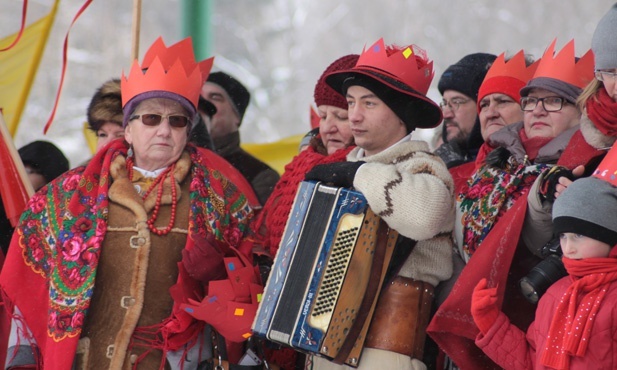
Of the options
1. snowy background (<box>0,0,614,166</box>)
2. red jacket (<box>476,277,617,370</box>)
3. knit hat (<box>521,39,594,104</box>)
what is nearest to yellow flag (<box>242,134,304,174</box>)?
snowy background (<box>0,0,614,166</box>)

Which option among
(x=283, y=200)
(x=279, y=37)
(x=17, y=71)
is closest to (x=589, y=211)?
(x=283, y=200)

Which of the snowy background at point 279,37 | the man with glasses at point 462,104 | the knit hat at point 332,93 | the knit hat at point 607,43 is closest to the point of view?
the knit hat at point 607,43

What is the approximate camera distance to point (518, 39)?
9719mm

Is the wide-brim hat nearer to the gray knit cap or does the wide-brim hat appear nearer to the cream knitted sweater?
the cream knitted sweater

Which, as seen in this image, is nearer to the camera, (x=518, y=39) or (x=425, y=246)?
(x=425, y=246)

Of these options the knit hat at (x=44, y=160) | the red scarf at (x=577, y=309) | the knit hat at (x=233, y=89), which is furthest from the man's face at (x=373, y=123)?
the knit hat at (x=233, y=89)

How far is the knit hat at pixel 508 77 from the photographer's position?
16.8 feet

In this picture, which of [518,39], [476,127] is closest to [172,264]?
[476,127]

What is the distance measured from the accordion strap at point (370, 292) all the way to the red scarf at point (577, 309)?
77 cm

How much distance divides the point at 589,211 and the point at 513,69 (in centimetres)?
184

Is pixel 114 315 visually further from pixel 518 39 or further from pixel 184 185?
pixel 518 39

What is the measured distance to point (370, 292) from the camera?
400 centimetres

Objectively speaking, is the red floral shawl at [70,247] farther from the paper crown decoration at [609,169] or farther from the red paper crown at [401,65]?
the paper crown decoration at [609,169]

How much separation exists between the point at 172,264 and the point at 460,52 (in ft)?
21.7
